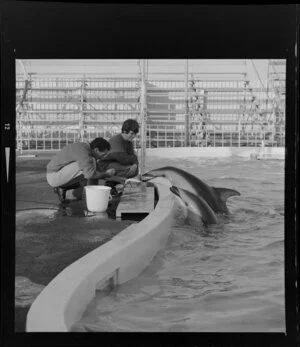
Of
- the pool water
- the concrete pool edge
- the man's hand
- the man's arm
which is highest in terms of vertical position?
the concrete pool edge

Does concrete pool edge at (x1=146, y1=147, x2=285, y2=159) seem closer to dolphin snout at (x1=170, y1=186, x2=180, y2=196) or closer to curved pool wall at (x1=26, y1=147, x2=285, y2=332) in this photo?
curved pool wall at (x1=26, y1=147, x2=285, y2=332)

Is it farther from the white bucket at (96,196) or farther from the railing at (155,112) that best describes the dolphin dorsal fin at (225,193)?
the white bucket at (96,196)

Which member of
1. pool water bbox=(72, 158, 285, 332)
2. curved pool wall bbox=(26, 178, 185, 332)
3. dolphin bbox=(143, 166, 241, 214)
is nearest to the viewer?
curved pool wall bbox=(26, 178, 185, 332)

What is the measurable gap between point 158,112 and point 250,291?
0.92 m

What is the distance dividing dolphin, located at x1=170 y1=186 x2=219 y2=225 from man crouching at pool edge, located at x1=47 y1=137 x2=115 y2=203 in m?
0.37

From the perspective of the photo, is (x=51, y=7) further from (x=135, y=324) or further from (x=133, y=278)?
(x=135, y=324)

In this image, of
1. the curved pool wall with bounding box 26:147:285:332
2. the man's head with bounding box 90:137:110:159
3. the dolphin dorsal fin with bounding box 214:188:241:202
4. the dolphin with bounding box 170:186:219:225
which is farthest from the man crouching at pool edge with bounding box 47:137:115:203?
the dolphin dorsal fin with bounding box 214:188:241:202

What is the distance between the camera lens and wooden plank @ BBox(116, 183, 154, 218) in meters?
2.78

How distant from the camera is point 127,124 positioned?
2.76m

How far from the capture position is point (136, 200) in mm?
2789

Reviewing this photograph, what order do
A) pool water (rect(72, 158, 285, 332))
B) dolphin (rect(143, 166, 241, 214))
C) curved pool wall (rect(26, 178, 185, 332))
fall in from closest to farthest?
curved pool wall (rect(26, 178, 185, 332)) < pool water (rect(72, 158, 285, 332)) < dolphin (rect(143, 166, 241, 214))

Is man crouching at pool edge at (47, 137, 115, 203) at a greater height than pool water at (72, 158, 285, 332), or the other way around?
man crouching at pool edge at (47, 137, 115, 203)

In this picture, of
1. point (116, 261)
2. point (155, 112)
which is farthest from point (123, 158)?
point (116, 261)
